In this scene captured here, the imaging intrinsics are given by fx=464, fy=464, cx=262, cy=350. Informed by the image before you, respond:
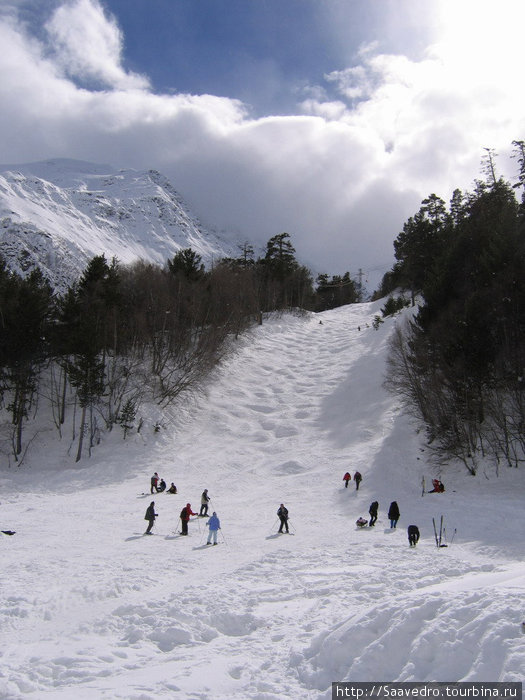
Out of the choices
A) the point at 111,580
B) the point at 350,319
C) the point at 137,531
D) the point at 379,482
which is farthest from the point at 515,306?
the point at 350,319

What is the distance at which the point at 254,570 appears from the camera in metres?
12.9

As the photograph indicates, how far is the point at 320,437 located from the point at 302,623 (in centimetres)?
2480

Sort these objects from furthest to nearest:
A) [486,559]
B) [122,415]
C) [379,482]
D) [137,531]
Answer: [122,415] → [379,482] → [137,531] → [486,559]

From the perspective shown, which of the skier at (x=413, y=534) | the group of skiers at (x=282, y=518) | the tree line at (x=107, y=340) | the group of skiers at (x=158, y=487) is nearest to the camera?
the skier at (x=413, y=534)

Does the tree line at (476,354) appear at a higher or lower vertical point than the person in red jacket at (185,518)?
higher

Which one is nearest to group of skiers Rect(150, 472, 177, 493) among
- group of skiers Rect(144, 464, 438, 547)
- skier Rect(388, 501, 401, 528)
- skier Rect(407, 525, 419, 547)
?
group of skiers Rect(144, 464, 438, 547)

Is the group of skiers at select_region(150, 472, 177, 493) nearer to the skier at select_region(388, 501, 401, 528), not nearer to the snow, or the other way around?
the snow

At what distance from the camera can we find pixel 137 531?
57.8ft

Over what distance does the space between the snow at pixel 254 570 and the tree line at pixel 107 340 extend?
9.53 ft

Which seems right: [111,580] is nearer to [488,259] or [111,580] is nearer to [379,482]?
[379,482]

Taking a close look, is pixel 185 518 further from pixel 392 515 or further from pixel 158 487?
pixel 158 487

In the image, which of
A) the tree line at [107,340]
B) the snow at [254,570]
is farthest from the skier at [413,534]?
the tree line at [107,340]

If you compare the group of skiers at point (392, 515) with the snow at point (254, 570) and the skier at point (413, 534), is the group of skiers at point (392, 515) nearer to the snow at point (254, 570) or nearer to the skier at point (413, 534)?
the skier at point (413, 534)

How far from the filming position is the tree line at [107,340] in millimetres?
31531
